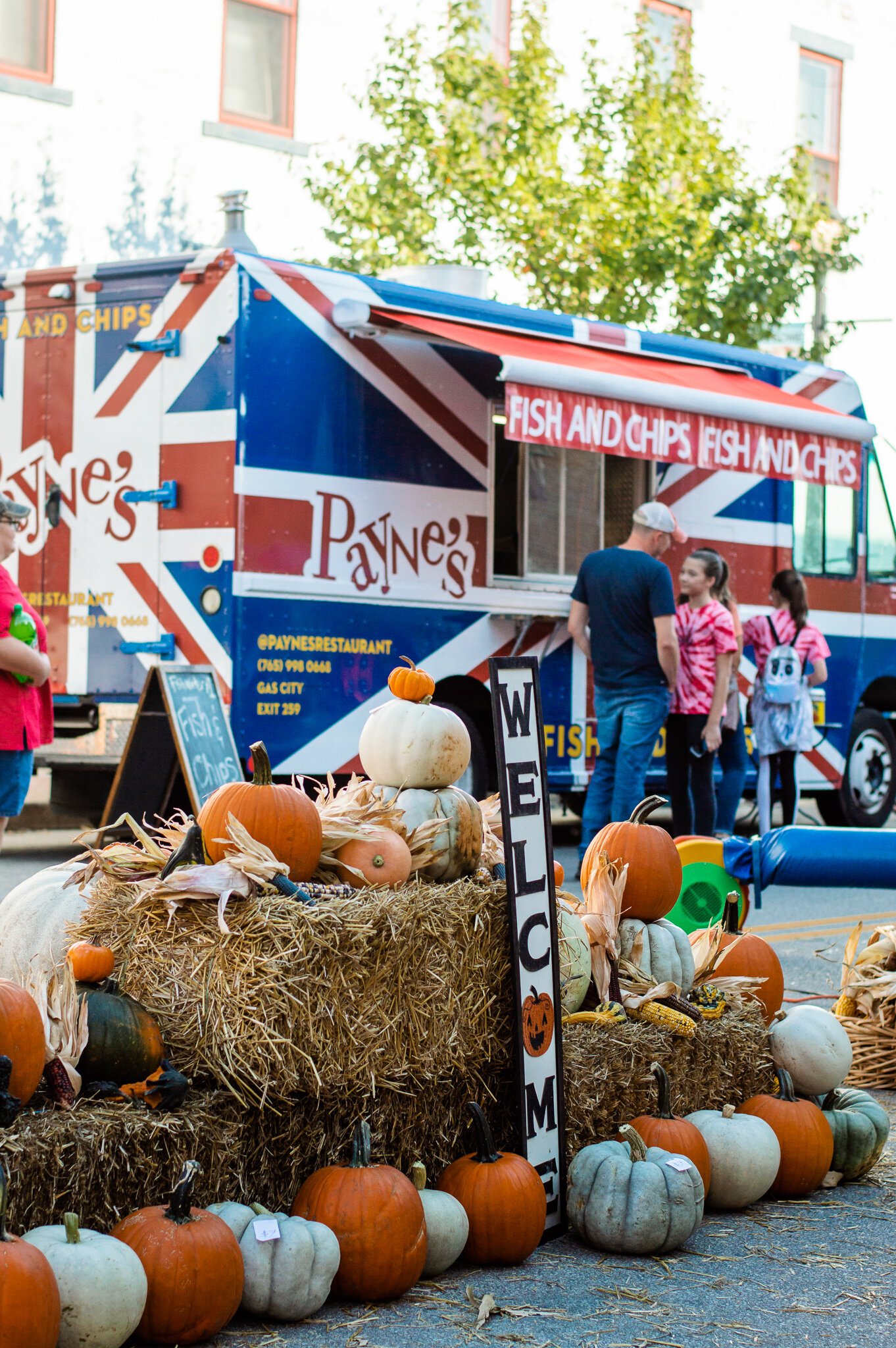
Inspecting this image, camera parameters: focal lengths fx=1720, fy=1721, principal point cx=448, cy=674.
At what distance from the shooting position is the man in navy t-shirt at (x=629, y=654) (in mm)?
8672

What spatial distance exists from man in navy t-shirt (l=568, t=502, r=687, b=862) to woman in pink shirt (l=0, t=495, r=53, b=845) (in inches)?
125

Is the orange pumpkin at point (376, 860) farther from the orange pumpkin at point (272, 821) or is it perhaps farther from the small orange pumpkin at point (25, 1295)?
the small orange pumpkin at point (25, 1295)

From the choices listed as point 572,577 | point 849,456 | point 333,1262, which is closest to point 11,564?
point 572,577

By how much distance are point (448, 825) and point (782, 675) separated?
682 cm

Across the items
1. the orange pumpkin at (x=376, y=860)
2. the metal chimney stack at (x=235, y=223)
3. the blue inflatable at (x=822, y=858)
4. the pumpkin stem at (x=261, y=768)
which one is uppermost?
the metal chimney stack at (x=235, y=223)

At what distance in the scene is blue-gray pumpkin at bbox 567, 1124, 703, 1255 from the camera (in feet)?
12.3

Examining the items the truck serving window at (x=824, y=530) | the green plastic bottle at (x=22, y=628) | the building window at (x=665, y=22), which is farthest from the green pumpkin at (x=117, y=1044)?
the building window at (x=665, y=22)

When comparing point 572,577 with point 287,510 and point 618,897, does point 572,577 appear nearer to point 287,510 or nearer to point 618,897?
point 287,510

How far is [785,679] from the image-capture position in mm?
10641

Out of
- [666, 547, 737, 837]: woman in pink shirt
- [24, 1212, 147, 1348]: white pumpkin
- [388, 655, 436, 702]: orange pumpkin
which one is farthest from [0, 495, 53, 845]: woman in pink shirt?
[666, 547, 737, 837]: woman in pink shirt

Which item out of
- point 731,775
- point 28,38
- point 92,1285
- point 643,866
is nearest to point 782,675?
point 731,775

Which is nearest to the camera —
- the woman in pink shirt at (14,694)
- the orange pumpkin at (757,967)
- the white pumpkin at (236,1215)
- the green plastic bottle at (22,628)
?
the white pumpkin at (236,1215)

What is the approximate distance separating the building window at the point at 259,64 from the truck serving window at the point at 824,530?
8.06 metres

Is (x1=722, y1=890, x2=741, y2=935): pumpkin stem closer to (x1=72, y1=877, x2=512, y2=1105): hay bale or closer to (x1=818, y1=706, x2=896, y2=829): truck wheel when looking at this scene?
(x1=72, y1=877, x2=512, y2=1105): hay bale
